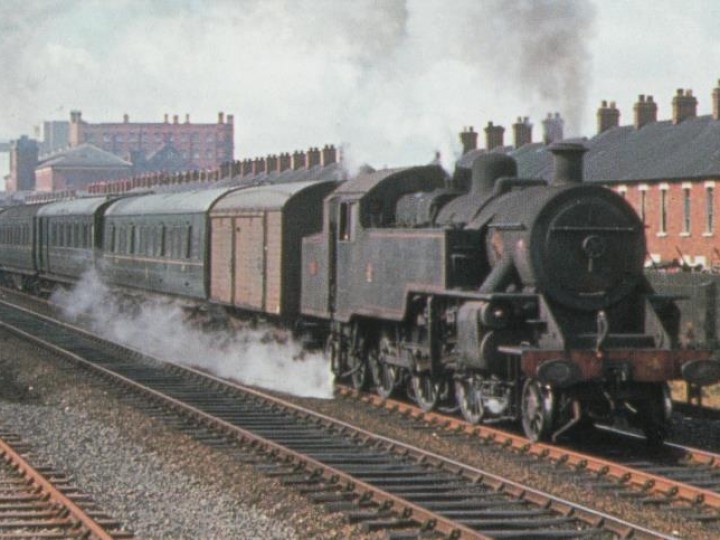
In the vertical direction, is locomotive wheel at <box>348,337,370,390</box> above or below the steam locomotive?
below

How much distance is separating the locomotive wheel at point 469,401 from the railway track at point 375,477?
137 cm

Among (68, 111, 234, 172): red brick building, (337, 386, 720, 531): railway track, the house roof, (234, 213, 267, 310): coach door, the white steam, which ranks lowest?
(337, 386, 720, 531): railway track

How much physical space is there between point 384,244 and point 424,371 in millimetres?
1622

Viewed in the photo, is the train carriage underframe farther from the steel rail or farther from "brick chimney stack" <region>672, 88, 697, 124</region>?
"brick chimney stack" <region>672, 88, 697, 124</region>

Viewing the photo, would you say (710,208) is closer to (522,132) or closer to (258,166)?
(522,132)

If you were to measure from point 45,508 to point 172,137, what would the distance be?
604ft

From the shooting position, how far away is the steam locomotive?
551 inches

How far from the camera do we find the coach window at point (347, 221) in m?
18.1

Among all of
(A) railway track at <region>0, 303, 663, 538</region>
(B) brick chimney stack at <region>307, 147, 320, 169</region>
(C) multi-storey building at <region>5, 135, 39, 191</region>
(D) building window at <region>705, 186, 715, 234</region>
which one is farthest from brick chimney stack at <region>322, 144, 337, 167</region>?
(C) multi-storey building at <region>5, 135, 39, 191</region>

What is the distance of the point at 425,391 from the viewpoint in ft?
55.4

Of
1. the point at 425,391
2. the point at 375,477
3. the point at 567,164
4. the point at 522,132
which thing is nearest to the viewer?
the point at 375,477

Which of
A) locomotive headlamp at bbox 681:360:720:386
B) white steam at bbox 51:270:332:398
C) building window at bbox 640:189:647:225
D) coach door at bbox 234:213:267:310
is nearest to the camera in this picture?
locomotive headlamp at bbox 681:360:720:386

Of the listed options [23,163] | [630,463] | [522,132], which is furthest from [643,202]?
[23,163]

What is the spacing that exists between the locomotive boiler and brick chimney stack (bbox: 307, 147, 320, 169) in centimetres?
4790
